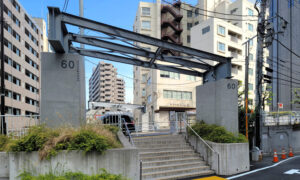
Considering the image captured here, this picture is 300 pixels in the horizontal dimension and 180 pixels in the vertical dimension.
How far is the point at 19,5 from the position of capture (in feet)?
129

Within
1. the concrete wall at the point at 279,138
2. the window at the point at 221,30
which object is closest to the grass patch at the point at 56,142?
the concrete wall at the point at 279,138

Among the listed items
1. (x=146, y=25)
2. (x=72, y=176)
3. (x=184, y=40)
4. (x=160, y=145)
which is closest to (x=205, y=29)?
(x=184, y=40)

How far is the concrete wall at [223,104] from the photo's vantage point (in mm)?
10281

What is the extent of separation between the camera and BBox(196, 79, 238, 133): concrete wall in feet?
33.7

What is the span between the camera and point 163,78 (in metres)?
34.1

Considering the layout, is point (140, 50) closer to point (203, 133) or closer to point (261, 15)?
point (203, 133)

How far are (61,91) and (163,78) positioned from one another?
27.2 meters

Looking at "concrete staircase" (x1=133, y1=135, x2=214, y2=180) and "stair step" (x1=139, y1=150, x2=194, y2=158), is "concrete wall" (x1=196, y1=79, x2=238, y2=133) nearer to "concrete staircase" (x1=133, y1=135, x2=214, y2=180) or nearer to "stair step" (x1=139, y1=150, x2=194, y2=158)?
"concrete staircase" (x1=133, y1=135, x2=214, y2=180)

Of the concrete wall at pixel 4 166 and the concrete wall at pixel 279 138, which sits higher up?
the concrete wall at pixel 4 166

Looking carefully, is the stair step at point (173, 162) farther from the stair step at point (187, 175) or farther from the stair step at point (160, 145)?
the stair step at point (160, 145)

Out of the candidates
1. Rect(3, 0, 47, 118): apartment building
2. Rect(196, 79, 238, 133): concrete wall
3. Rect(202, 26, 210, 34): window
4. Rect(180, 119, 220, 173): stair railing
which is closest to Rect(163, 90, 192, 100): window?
Rect(202, 26, 210, 34): window

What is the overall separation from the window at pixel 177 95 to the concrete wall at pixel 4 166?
28.4 metres

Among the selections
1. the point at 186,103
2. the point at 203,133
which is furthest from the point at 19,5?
the point at 203,133

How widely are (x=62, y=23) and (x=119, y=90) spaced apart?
108004 millimetres
